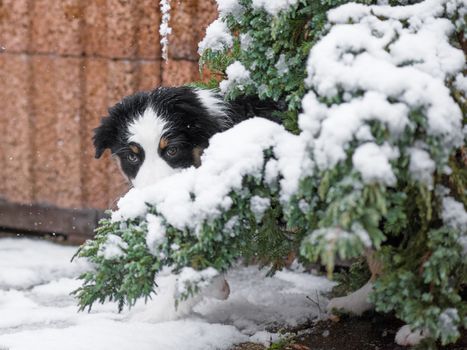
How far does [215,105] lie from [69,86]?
157 cm

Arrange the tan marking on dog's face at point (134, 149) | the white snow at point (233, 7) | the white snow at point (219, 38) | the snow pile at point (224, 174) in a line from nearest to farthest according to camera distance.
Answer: the snow pile at point (224, 174), the white snow at point (233, 7), the white snow at point (219, 38), the tan marking on dog's face at point (134, 149)

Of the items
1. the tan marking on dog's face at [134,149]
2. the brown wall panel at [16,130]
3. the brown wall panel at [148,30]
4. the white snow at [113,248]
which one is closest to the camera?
the white snow at [113,248]

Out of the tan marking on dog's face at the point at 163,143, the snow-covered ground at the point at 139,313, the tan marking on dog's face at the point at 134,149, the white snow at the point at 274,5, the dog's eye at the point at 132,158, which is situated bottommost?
the snow-covered ground at the point at 139,313

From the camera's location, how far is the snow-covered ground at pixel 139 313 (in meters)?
2.99

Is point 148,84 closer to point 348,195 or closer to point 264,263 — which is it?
point 264,263

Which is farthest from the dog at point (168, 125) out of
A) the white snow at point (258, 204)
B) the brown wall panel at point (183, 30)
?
the white snow at point (258, 204)

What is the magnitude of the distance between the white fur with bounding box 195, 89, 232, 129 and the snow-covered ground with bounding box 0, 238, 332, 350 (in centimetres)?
76

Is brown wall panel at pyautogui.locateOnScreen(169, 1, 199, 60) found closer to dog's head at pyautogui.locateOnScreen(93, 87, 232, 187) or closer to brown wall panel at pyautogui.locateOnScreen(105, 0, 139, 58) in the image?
brown wall panel at pyautogui.locateOnScreen(105, 0, 139, 58)

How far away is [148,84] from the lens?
4363 millimetres

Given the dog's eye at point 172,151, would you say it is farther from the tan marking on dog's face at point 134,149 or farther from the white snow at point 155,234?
the white snow at point 155,234

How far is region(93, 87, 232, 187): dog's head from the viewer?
322 centimetres

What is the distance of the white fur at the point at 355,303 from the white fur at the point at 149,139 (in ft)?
3.08

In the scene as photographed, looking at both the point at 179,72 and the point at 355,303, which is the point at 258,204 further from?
the point at 179,72

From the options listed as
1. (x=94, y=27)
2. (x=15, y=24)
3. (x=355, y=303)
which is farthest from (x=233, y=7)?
(x=15, y=24)
